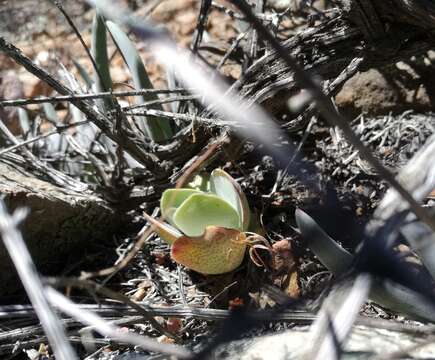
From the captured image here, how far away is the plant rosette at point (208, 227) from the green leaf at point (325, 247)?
26 cm

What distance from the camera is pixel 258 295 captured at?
56.9 inches

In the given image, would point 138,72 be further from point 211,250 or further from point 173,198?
point 211,250

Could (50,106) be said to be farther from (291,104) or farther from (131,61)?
(291,104)

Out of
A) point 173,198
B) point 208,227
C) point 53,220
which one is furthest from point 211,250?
point 53,220

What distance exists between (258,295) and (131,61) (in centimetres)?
79

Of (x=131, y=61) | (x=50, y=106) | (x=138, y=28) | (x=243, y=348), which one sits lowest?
(x=243, y=348)

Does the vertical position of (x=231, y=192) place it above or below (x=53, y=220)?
below

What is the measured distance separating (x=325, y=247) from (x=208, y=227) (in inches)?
12.6

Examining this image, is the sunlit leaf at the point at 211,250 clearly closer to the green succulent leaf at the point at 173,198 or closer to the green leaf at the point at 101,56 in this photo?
the green succulent leaf at the point at 173,198

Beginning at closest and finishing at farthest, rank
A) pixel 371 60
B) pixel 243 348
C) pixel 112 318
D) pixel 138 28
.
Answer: pixel 138 28 → pixel 243 348 → pixel 112 318 → pixel 371 60

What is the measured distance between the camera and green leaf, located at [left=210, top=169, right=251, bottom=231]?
1498 mm

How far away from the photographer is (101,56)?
1.83 m

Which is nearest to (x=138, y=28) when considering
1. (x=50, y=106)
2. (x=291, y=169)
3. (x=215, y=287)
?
(x=215, y=287)

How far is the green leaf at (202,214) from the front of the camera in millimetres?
1437
